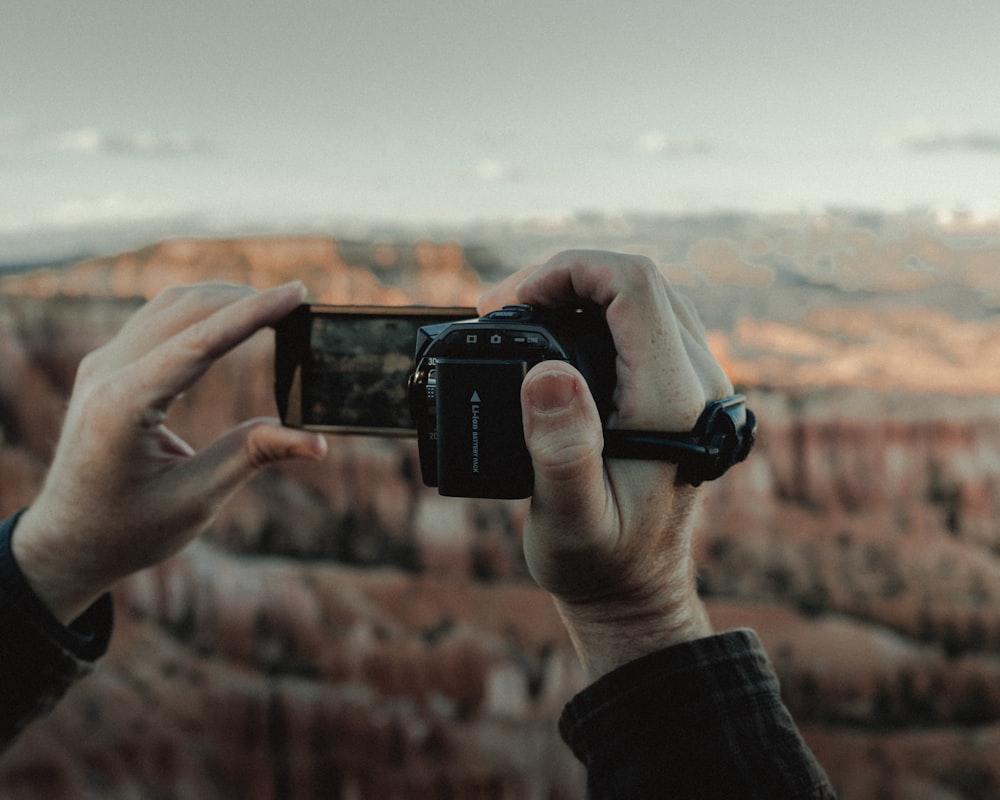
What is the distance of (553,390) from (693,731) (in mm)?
214

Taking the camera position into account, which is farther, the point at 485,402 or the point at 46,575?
the point at 46,575

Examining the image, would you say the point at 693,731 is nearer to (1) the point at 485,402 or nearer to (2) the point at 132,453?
(1) the point at 485,402

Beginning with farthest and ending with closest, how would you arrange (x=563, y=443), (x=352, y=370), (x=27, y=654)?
(x=352, y=370), (x=27, y=654), (x=563, y=443)

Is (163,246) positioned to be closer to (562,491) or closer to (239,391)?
(239,391)

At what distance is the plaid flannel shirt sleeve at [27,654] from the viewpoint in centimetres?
74

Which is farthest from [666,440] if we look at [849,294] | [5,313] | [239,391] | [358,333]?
[849,294]

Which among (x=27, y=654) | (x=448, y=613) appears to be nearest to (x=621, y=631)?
Result: (x=27, y=654)

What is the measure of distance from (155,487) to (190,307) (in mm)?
151

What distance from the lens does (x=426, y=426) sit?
2.07 ft

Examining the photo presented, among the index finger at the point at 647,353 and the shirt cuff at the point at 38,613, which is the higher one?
the index finger at the point at 647,353

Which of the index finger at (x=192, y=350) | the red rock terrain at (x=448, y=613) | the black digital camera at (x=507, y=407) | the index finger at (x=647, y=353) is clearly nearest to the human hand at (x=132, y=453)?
the index finger at (x=192, y=350)

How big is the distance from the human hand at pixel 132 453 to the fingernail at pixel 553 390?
1.12ft

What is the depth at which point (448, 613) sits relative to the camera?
5.66 meters

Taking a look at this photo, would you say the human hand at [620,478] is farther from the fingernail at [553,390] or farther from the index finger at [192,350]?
the index finger at [192,350]
